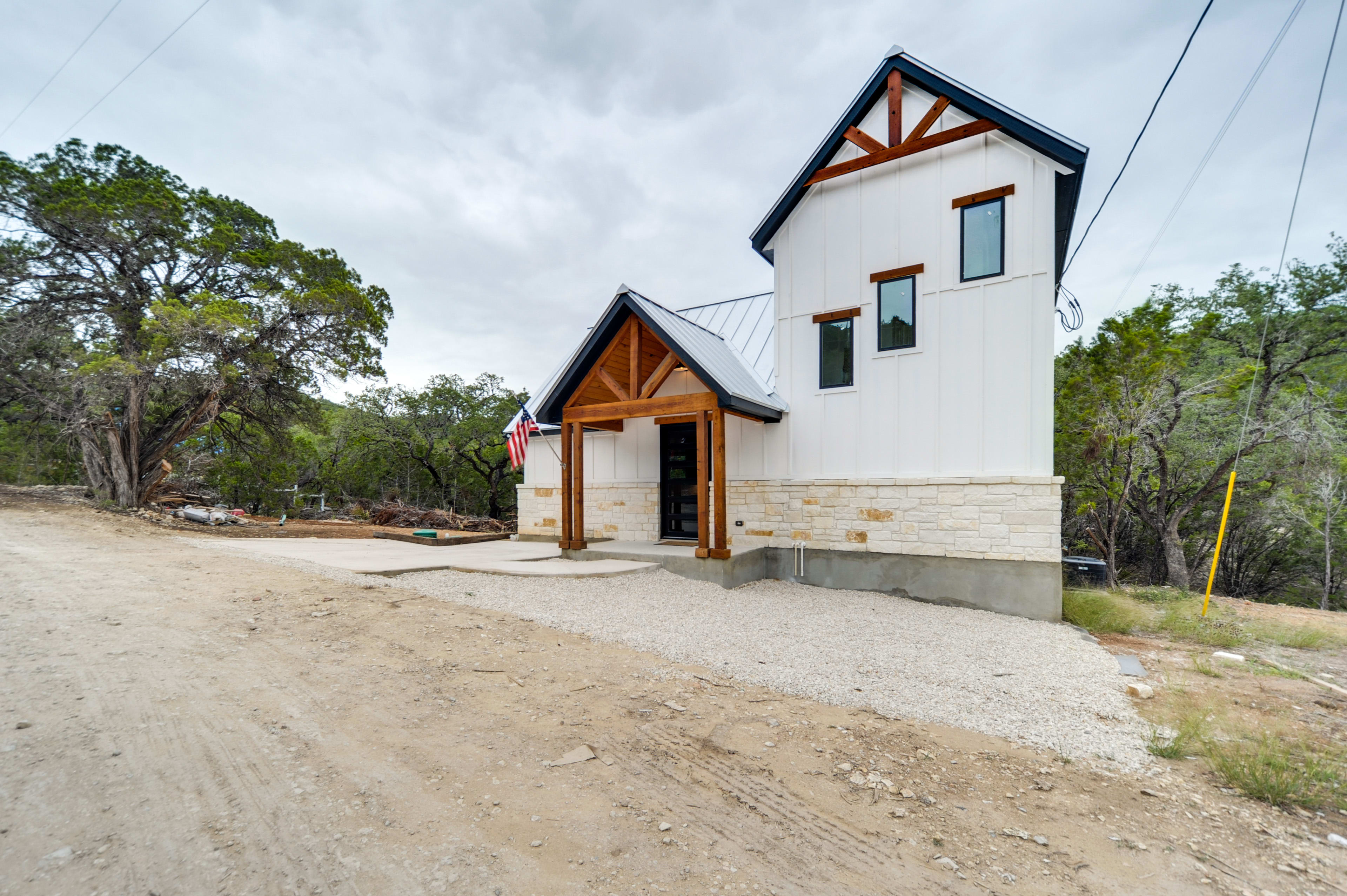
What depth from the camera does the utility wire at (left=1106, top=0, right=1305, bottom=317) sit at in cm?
645

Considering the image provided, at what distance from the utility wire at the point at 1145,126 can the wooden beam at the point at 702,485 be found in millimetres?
6943

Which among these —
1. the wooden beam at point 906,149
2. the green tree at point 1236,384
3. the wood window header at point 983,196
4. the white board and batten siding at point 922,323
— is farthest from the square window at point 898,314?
the green tree at point 1236,384

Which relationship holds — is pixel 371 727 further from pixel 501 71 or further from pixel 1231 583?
pixel 1231 583

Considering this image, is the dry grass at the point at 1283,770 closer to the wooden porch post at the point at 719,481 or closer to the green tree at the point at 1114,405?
the wooden porch post at the point at 719,481

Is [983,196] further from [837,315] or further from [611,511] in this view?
[611,511]

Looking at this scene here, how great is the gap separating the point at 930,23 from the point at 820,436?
7190mm

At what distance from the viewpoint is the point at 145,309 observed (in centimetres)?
1214

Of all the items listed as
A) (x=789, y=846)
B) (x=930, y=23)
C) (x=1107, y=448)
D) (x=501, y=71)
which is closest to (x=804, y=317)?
(x=930, y=23)

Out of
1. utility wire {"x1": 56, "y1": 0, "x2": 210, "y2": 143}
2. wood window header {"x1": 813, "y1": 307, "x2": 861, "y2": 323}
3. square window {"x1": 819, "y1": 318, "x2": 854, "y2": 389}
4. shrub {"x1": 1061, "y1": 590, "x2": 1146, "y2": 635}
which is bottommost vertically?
shrub {"x1": 1061, "y1": 590, "x2": 1146, "y2": 635}

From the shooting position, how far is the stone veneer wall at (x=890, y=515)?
7715 mm

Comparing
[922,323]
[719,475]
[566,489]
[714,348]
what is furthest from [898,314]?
[566,489]

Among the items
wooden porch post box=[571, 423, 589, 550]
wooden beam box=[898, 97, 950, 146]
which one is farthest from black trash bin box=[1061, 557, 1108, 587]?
wooden porch post box=[571, 423, 589, 550]

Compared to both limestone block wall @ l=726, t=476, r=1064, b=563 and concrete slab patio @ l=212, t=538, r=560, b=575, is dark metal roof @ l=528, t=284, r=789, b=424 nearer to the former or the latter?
limestone block wall @ l=726, t=476, r=1064, b=563

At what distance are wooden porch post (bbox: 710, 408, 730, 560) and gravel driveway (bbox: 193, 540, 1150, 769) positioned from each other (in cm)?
60
